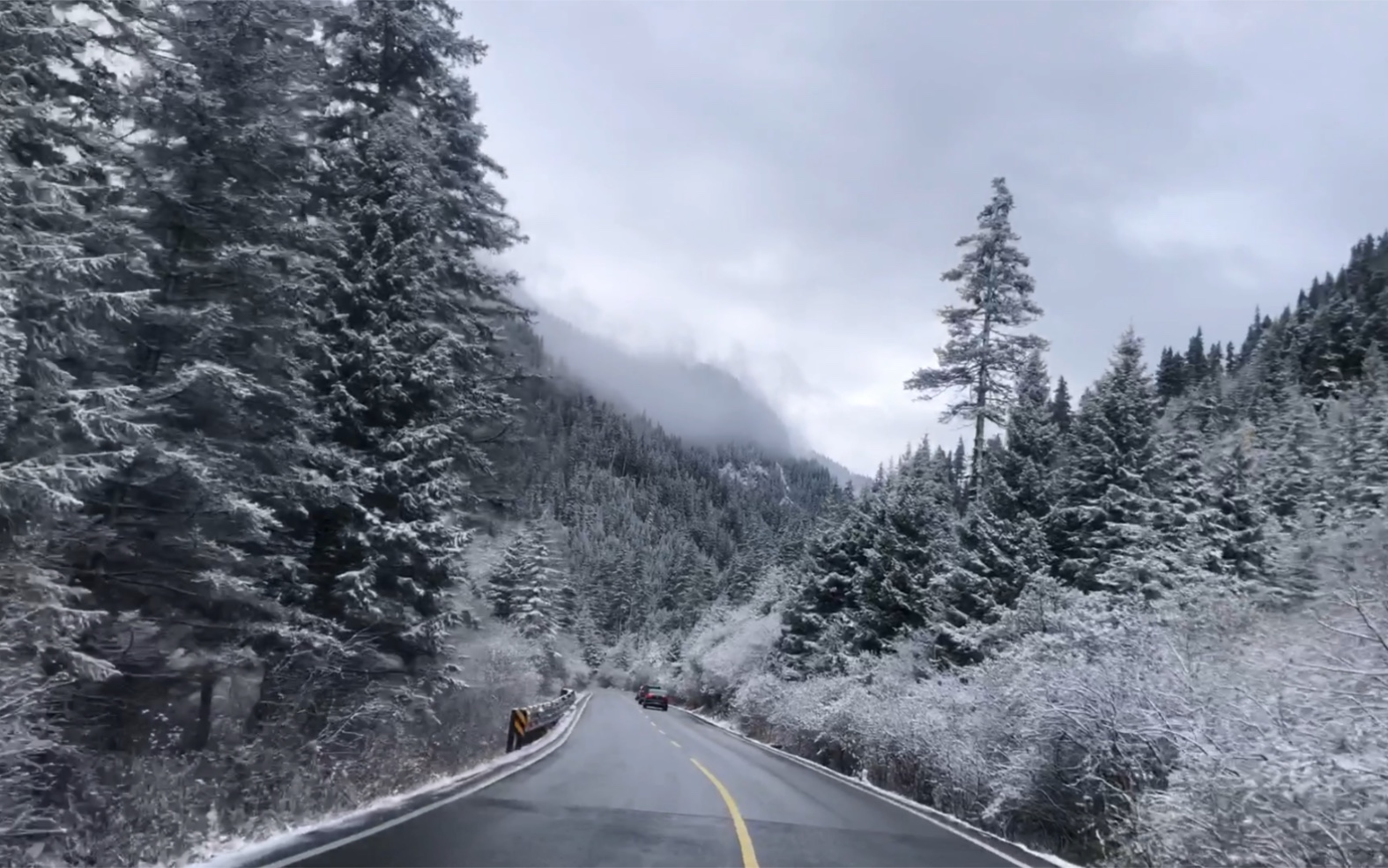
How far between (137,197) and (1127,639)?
14.7 meters

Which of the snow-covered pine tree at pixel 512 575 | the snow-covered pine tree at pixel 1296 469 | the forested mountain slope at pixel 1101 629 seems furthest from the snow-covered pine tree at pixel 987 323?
the snow-covered pine tree at pixel 512 575

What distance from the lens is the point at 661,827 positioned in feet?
38.2

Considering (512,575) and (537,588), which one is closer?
(512,575)

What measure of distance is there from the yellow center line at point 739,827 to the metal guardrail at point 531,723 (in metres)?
5.07

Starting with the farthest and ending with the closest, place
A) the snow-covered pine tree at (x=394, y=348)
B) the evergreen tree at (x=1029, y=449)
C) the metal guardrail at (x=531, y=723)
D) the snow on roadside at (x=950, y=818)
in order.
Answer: the evergreen tree at (x=1029, y=449), the metal guardrail at (x=531, y=723), the snow-covered pine tree at (x=394, y=348), the snow on roadside at (x=950, y=818)

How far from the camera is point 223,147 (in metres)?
13.0

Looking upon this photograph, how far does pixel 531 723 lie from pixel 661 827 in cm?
1359

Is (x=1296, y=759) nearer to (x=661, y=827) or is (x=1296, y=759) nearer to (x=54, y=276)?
(x=661, y=827)

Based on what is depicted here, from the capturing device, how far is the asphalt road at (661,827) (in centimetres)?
909

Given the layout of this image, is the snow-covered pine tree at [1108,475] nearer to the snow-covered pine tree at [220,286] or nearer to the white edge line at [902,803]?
the white edge line at [902,803]

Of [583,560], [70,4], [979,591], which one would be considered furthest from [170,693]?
[583,560]

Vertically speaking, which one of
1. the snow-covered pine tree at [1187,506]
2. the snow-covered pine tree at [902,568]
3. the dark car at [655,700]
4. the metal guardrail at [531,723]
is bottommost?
the dark car at [655,700]

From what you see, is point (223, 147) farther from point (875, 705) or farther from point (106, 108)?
point (875, 705)

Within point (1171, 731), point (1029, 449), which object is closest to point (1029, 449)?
point (1029, 449)
